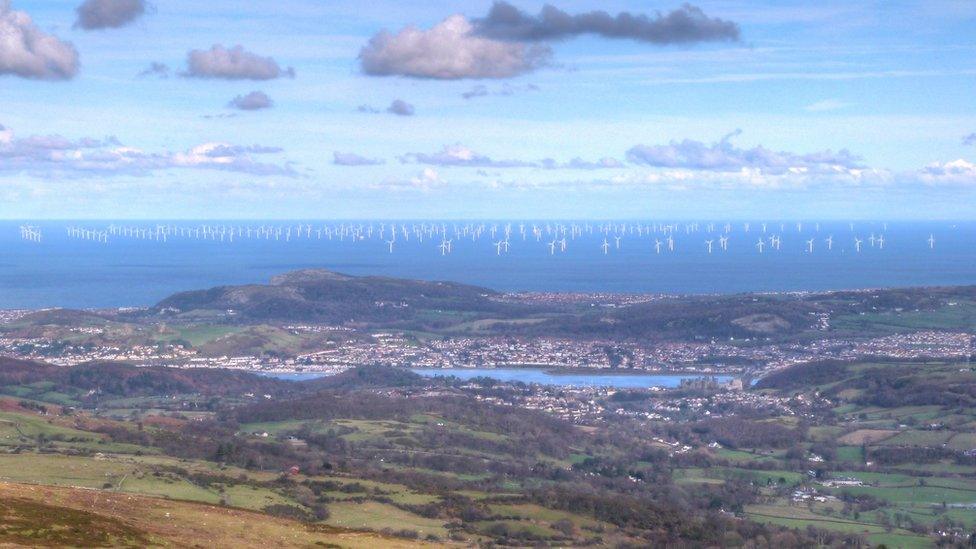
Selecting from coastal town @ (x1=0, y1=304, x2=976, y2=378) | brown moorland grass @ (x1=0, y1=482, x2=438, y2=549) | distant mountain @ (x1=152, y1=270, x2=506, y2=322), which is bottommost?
coastal town @ (x1=0, y1=304, x2=976, y2=378)

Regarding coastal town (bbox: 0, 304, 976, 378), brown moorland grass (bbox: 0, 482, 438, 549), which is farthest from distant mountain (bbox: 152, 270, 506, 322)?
brown moorland grass (bbox: 0, 482, 438, 549)

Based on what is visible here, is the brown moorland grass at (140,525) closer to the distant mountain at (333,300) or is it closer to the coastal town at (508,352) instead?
the coastal town at (508,352)

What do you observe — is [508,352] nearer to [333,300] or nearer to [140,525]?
[333,300]

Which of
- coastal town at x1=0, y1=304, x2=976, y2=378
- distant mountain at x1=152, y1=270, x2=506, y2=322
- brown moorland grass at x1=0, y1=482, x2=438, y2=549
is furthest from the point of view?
distant mountain at x1=152, y1=270, x2=506, y2=322

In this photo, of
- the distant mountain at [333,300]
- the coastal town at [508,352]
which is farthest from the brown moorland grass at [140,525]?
the distant mountain at [333,300]

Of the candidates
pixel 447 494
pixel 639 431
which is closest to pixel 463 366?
pixel 639 431

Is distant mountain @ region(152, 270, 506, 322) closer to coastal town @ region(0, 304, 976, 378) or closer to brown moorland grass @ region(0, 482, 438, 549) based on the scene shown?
coastal town @ region(0, 304, 976, 378)

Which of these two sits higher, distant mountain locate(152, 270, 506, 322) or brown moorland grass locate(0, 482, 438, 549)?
brown moorland grass locate(0, 482, 438, 549)

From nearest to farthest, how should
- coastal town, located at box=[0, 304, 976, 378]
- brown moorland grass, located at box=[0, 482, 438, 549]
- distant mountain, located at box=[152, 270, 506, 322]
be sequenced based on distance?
brown moorland grass, located at box=[0, 482, 438, 549] → coastal town, located at box=[0, 304, 976, 378] → distant mountain, located at box=[152, 270, 506, 322]
